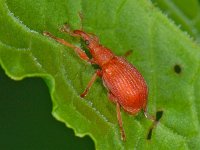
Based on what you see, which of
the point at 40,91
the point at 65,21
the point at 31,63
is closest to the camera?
the point at 31,63

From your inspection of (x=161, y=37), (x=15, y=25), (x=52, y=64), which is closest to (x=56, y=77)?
(x=52, y=64)

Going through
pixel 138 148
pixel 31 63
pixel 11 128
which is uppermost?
pixel 31 63

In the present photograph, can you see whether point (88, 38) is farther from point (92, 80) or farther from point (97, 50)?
point (92, 80)

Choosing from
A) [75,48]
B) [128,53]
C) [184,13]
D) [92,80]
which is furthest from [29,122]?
[184,13]

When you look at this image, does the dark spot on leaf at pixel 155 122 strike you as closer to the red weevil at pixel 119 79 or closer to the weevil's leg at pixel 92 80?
the red weevil at pixel 119 79

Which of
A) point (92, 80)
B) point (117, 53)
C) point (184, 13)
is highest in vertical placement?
point (184, 13)

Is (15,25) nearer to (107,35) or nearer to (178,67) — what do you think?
(107,35)
